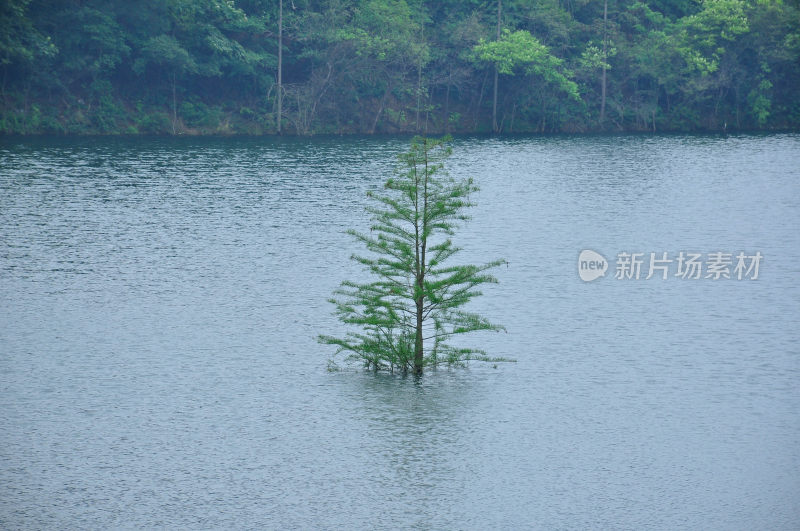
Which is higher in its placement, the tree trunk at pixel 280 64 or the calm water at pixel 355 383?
the tree trunk at pixel 280 64

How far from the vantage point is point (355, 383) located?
40219mm

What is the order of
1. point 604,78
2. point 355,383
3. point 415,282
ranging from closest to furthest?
1. point 355,383
2. point 415,282
3. point 604,78

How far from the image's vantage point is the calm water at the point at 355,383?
30.3 metres

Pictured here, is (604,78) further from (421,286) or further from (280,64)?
(421,286)

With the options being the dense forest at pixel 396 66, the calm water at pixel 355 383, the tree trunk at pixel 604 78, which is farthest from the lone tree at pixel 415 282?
the tree trunk at pixel 604 78

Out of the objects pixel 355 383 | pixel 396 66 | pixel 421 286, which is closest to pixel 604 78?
pixel 396 66

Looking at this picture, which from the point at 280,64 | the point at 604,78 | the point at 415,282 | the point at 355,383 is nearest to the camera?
the point at 355,383

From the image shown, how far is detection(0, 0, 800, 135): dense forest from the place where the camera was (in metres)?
113

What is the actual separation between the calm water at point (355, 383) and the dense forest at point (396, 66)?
35.5 meters

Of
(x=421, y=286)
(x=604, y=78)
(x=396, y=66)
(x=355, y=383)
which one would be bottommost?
(x=355, y=383)

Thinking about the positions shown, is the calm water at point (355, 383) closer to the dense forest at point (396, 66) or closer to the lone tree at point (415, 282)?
the lone tree at point (415, 282)

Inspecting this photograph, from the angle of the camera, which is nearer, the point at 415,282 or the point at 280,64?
the point at 415,282

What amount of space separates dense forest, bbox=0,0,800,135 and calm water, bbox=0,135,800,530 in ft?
116

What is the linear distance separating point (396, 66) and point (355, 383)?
9334 cm
